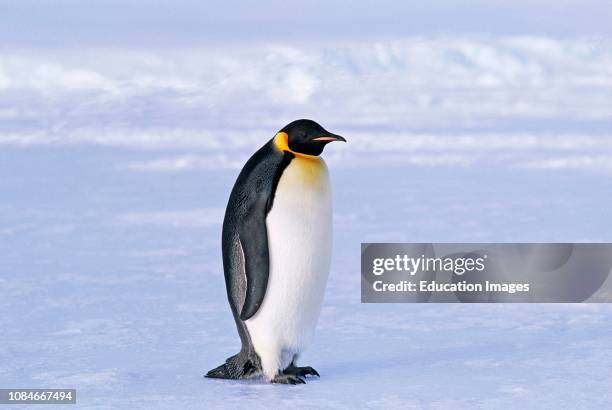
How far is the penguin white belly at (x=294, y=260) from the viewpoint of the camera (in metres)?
4.75

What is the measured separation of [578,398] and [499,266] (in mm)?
1804

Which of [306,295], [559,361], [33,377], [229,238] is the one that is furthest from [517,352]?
[33,377]

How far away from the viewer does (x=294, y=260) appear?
4773 millimetres

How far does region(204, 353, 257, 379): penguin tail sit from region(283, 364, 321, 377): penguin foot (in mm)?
162

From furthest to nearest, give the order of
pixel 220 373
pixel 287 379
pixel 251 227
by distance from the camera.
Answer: pixel 220 373, pixel 287 379, pixel 251 227

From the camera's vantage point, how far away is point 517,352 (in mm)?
5531

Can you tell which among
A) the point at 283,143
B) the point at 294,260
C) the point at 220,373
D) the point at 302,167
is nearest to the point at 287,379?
the point at 220,373

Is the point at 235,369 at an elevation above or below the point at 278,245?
below

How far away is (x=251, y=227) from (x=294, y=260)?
0.78 ft

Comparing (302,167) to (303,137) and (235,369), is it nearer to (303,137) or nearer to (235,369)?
(303,137)

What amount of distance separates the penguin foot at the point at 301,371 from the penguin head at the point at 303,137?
968 mm

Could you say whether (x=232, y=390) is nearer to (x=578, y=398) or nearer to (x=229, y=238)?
(x=229, y=238)

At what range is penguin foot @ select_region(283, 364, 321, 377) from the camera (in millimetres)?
4957

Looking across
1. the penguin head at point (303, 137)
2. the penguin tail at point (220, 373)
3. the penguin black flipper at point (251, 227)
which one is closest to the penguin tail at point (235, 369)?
the penguin tail at point (220, 373)
